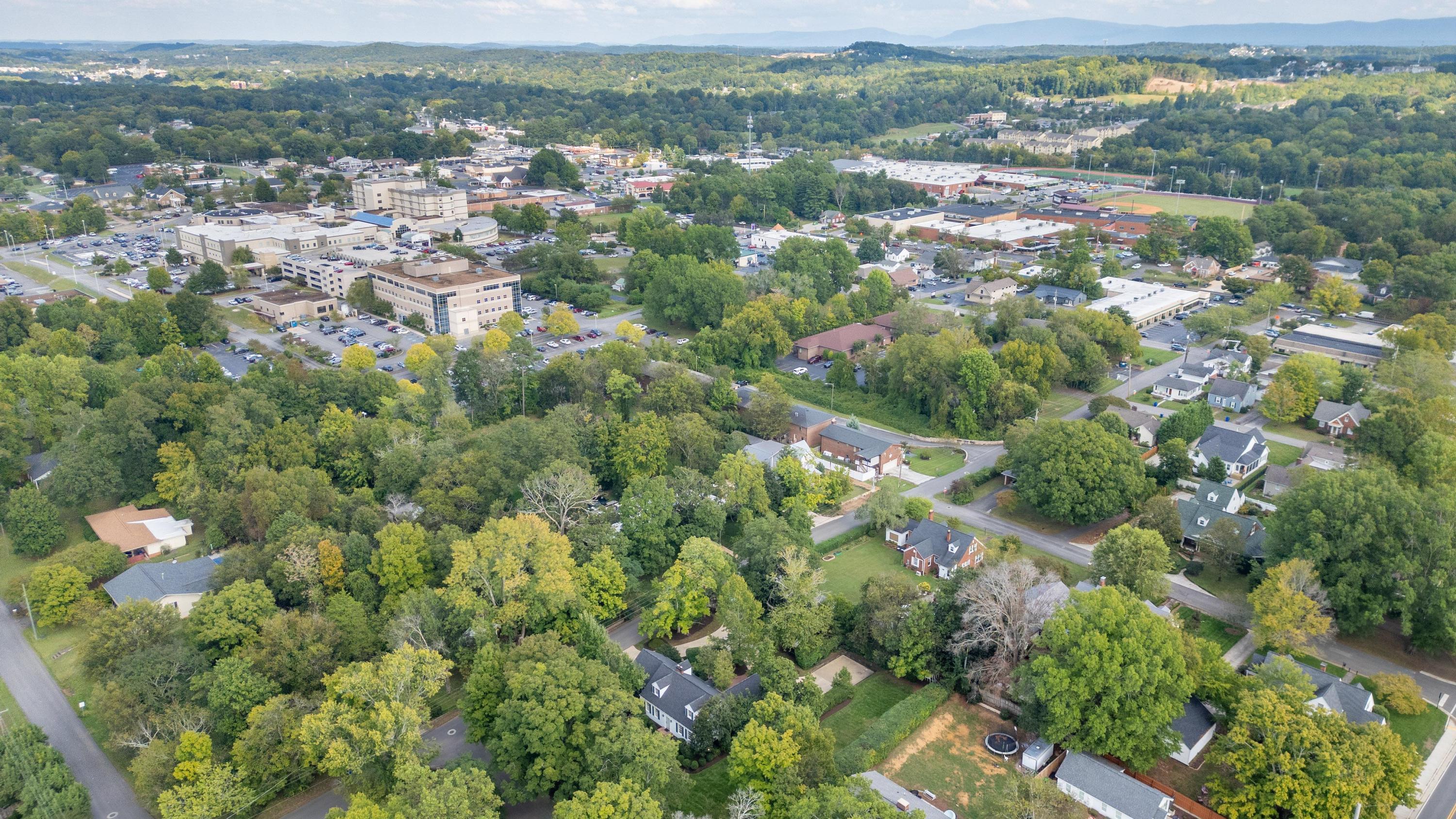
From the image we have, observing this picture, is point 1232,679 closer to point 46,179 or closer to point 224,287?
point 224,287

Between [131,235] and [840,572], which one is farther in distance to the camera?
[131,235]

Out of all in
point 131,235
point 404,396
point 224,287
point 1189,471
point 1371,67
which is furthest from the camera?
point 1371,67

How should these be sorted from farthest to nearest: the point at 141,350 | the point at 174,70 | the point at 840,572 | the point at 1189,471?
the point at 174,70
the point at 141,350
the point at 1189,471
the point at 840,572

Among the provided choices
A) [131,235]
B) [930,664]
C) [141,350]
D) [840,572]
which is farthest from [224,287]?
[930,664]

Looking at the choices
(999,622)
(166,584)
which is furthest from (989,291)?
(166,584)

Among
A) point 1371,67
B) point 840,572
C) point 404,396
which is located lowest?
point 840,572

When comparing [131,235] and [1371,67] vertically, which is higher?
[1371,67]
